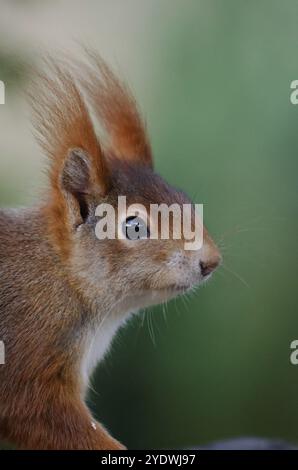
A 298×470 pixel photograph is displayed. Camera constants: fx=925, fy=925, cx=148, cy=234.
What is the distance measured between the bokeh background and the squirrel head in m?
0.97

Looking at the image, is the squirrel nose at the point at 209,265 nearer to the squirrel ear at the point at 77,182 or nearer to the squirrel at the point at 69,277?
the squirrel at the point at 69,277

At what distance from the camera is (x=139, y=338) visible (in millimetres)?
2707

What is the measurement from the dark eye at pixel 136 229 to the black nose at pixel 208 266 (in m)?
0.11

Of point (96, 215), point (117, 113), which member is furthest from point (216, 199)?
point (96, 215)

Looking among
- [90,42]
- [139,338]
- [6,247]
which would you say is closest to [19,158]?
[90,42]

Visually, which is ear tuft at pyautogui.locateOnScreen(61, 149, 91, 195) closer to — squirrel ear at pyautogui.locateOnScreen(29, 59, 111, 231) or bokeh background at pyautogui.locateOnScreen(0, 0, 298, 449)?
squirrel ear at pyautogui.locateOnScreen(29, 59, 111, 231)

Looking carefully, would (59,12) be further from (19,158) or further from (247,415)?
(247,415)

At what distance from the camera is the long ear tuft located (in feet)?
5.78

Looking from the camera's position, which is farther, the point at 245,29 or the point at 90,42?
the point at 245,29

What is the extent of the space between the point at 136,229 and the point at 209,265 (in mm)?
140

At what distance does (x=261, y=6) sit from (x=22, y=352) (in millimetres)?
1779

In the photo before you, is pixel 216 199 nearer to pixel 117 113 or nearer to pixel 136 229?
pixel 117 113

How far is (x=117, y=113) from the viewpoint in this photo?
5.94ft

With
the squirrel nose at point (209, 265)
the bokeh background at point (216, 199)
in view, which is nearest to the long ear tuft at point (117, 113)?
the squirrel nose at point (209, 265)
